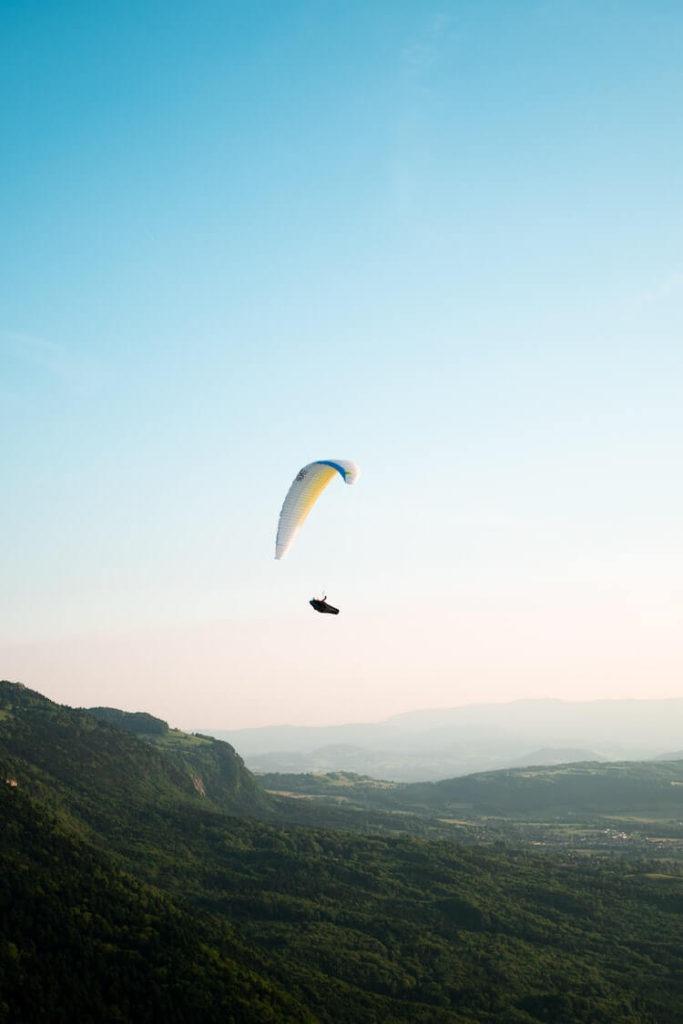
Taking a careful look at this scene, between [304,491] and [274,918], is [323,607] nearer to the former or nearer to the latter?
[304,491]

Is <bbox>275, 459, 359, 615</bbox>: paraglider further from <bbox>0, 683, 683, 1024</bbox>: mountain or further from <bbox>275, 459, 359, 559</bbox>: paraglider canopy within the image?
<bbox>0, 683, 683, 1024</bbox>: mountain

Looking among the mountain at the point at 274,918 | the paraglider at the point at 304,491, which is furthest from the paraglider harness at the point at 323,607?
the mountain at the point at 274,918

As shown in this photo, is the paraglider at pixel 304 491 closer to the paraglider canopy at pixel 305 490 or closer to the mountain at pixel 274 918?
the paraglider canopy at pixel 305 490

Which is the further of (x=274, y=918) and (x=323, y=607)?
(x=274, y=918)

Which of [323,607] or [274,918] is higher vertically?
[323,607]

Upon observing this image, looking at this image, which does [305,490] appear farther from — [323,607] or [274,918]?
[274,918]

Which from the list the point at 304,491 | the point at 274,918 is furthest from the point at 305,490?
the point at 274,918
